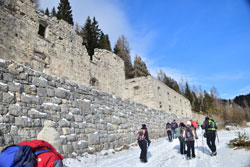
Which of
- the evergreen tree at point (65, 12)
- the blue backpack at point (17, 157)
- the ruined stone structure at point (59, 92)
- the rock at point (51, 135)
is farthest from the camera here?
the evergreen tree at point (65, 12)

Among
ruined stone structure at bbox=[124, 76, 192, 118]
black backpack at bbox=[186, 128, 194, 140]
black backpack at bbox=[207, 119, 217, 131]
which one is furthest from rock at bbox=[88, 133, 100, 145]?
ruined stone structure at bbox=[124, 76, 192, 118]

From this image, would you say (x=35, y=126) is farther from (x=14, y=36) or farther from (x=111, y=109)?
(x=14, y=36)

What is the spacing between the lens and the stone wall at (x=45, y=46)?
1005 centimetres

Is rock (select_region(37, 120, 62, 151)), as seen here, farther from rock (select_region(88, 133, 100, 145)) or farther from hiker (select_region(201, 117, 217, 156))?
hiker (select_region(201, 117, 217, 156))

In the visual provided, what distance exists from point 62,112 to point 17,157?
474cm

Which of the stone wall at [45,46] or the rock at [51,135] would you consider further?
the stone wall at [45,46]

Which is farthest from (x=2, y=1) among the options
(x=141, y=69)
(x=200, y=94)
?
(x=200, y=94)

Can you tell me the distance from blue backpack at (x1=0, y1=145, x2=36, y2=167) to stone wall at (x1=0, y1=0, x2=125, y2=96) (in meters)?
9.18

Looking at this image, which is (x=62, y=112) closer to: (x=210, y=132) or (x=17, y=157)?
(x=17, y=157)

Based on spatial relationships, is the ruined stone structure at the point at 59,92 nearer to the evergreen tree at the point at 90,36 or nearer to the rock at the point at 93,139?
the rock at the point at 93,139

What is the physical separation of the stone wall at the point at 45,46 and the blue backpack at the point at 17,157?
918cm

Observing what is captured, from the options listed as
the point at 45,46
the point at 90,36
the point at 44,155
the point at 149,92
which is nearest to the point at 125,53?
the point at 90,36

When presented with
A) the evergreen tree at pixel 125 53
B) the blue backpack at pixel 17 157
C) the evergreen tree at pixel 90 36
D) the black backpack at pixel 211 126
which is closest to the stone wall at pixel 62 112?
the blue backpack at pixel 17 157

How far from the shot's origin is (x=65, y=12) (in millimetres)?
26141
